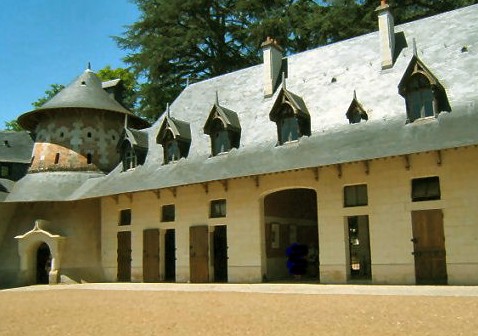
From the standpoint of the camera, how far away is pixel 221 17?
3431cm

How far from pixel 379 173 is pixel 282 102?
4.97 m

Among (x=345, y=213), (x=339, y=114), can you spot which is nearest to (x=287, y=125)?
(x=339, y=114)

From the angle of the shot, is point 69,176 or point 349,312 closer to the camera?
point 349,312

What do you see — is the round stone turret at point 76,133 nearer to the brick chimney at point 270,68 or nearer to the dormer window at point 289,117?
the brick chimney at point 270,68

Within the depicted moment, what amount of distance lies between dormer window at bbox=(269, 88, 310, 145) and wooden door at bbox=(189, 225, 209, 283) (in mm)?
4632

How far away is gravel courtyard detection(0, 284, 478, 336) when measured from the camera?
799cm

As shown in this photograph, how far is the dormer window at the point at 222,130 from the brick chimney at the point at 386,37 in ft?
20.2

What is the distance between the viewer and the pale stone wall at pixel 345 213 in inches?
579

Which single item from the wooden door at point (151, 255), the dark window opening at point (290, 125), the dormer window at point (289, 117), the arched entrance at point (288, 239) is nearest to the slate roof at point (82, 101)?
the wooden door at point (151, 255)

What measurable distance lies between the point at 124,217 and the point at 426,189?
13330 mm

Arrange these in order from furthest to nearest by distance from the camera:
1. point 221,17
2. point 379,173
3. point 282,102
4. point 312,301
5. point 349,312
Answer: point 221,17
point 282,102
point 379,173
point 312,301
point 349,312

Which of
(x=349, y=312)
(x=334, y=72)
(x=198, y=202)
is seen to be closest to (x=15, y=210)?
(x=198, y=202)

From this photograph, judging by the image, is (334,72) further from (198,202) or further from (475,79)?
(198,202)

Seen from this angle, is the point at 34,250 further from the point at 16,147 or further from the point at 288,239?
the point at 288,239
